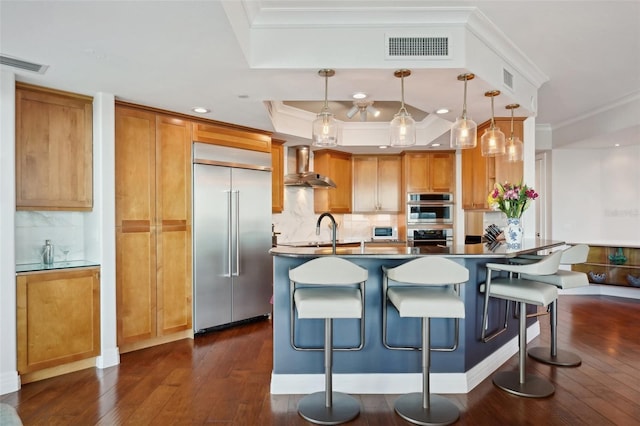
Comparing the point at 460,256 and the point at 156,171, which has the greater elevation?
the point at 156,171

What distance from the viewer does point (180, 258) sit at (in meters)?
4.09

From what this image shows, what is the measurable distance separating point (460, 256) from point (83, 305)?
120 inches

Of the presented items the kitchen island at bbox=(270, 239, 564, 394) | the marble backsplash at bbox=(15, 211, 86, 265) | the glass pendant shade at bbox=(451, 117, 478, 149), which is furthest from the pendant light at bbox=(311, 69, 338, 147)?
the marble backsplash at bbox=(15, 211, 86, 265)

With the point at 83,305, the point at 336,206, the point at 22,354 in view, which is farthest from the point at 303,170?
the point at 22,354

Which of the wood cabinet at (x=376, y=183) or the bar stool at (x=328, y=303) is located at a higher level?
the wood cabinet at (x=376, y=183)

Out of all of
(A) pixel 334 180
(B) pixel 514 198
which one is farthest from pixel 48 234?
(B) pixel 514 198

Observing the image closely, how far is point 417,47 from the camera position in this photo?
2730 mm

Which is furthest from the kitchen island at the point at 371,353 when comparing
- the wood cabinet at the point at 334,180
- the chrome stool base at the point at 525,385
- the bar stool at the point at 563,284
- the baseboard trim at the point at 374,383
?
the wood cabinet at the point at 334,180

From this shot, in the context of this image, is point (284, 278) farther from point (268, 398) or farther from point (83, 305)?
point (83, 305)

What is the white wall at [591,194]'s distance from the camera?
6.09 meters

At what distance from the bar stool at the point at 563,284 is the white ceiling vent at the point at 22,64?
161 inches

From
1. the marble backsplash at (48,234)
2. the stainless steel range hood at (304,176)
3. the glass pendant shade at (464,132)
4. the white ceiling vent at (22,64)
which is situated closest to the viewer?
the white ceiling vent at (22,64)

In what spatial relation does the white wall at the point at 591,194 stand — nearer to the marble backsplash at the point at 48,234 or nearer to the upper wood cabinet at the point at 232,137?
the upper wood cabinet at the point at 232,137

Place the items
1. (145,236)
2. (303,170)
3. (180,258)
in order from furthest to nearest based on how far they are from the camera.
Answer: (303,170) < (180,258) < (145,236)
